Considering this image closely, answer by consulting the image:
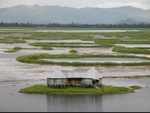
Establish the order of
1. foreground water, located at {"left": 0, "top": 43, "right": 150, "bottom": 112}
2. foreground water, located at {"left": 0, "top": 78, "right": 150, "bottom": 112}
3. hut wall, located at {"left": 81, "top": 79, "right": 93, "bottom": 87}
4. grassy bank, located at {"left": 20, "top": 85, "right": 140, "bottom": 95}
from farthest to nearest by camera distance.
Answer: hut wall, located at {"left": 81, "top": 79, "right": 93, "bottom": 87} → grassy bank, located at {"left": 20, "top": 85, "right": 140, "bottom": 95} → foreground water, located at {"left": 0, "top": 43, "right": 150, "bottom": 112} → foreground water, located at {"left": 0, "top": 78, "right": 150, "bottom": 112}

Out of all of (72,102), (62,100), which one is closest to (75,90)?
(62,100)

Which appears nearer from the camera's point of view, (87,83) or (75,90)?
(75,90)

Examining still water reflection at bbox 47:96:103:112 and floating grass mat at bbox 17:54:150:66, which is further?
floating grass mat at bbox 17:54:150:66

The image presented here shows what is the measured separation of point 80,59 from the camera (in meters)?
36.6

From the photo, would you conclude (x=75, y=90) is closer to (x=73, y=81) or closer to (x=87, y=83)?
(x=87, y=83)

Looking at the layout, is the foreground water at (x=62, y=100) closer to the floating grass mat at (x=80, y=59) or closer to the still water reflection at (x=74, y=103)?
the still water reflection at (x=74, y=103)

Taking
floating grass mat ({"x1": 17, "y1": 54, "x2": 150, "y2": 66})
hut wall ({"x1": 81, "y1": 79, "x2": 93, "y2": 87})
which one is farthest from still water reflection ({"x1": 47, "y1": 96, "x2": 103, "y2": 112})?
floating grass mat ({"x1": 17, "y1": 54, "x2": 150, "y2": 66})

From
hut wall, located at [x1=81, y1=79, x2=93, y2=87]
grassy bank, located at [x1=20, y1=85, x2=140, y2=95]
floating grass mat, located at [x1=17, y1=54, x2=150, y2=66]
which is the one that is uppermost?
hut wall, located at [x1=81, y1=79, x2=93, y2=87]

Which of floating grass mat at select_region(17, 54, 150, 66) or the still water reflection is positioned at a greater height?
the still water reflection

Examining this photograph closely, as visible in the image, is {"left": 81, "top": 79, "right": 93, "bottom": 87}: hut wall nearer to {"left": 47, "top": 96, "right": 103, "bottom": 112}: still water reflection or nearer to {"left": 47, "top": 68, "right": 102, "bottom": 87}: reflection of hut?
{"left": 47, "top": 68, "right": 102, "bottom": 87}: reflection of hut

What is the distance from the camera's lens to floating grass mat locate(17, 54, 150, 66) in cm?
3272

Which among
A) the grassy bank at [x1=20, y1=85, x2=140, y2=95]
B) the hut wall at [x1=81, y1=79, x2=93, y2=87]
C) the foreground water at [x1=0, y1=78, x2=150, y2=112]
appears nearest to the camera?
the foreground water at [x1=0, y1=78, x2=150, y2=112]

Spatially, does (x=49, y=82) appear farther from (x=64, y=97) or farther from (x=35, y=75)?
(x=35, y=75)

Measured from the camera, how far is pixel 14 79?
2566 centimetres
